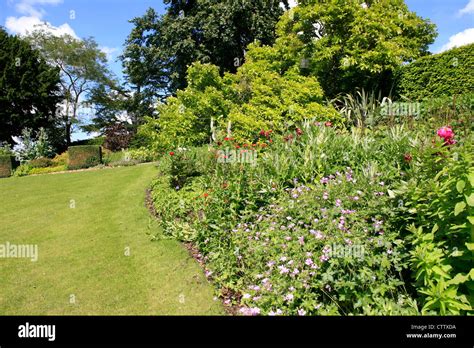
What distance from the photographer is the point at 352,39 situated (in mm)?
12477

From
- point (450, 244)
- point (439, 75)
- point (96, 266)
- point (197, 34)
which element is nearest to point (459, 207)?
point (450, 244)

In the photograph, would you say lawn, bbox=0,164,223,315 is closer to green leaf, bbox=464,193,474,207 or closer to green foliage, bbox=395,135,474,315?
green foliage, bbox=395,135,474,315

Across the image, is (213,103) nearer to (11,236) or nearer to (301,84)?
(301,84)

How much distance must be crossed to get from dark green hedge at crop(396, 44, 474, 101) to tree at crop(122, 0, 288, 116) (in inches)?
348

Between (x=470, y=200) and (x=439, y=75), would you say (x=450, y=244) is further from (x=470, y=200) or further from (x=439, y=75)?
(x=439, y=75)

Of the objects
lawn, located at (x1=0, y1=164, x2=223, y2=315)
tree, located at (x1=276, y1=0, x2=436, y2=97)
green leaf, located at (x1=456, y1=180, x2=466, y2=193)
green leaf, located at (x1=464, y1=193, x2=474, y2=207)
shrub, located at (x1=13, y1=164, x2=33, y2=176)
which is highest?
tree, located at (x1=276, y1=0, x2=436, y2=97)

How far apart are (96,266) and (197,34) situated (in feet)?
61.3

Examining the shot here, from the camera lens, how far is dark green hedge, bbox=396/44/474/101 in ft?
33.7

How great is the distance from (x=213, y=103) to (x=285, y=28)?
6.41 metres

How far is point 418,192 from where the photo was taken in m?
3.01

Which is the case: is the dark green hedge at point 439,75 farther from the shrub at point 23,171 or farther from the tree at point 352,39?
the shrub at point 23,171

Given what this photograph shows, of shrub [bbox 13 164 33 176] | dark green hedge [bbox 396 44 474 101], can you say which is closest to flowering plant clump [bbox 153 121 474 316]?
dark green hedge [bbox 396 44 474 101]

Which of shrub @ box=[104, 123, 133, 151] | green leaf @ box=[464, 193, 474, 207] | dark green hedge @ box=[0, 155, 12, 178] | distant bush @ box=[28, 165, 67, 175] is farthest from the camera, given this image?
shrub @ box=[104, 123, 133, 151]
